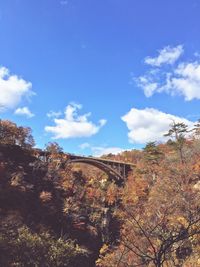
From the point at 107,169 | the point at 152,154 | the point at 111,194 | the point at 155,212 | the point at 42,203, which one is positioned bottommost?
the point at 155,212

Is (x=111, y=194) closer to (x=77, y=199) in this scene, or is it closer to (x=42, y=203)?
(x=77, y=199)

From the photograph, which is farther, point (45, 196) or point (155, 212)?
point (45, 196)

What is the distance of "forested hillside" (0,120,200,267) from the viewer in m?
23.5

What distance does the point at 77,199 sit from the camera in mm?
39781

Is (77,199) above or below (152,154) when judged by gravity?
below

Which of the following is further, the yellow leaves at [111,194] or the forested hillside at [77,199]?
the yellow leaves at [111,194]

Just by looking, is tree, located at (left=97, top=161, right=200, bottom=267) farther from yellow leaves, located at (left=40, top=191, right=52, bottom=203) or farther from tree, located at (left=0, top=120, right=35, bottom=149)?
tree, located at (left=0, top=120, right=35, bottom=149)

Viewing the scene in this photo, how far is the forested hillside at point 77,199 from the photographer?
2355cm

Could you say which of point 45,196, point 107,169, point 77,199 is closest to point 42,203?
point 45,196

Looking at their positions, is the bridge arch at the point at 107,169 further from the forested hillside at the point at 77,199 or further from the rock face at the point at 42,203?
the rock face at the point at 42,203

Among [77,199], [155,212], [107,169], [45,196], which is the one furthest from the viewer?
[107,169]

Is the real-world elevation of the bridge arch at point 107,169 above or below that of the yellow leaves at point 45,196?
above

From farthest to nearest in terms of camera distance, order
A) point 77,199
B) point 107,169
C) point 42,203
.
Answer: point 107,169 < point 77,199 < point 42,203

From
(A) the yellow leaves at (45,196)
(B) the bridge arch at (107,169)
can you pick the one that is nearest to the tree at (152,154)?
(B) the bridge arch at (107,169)
